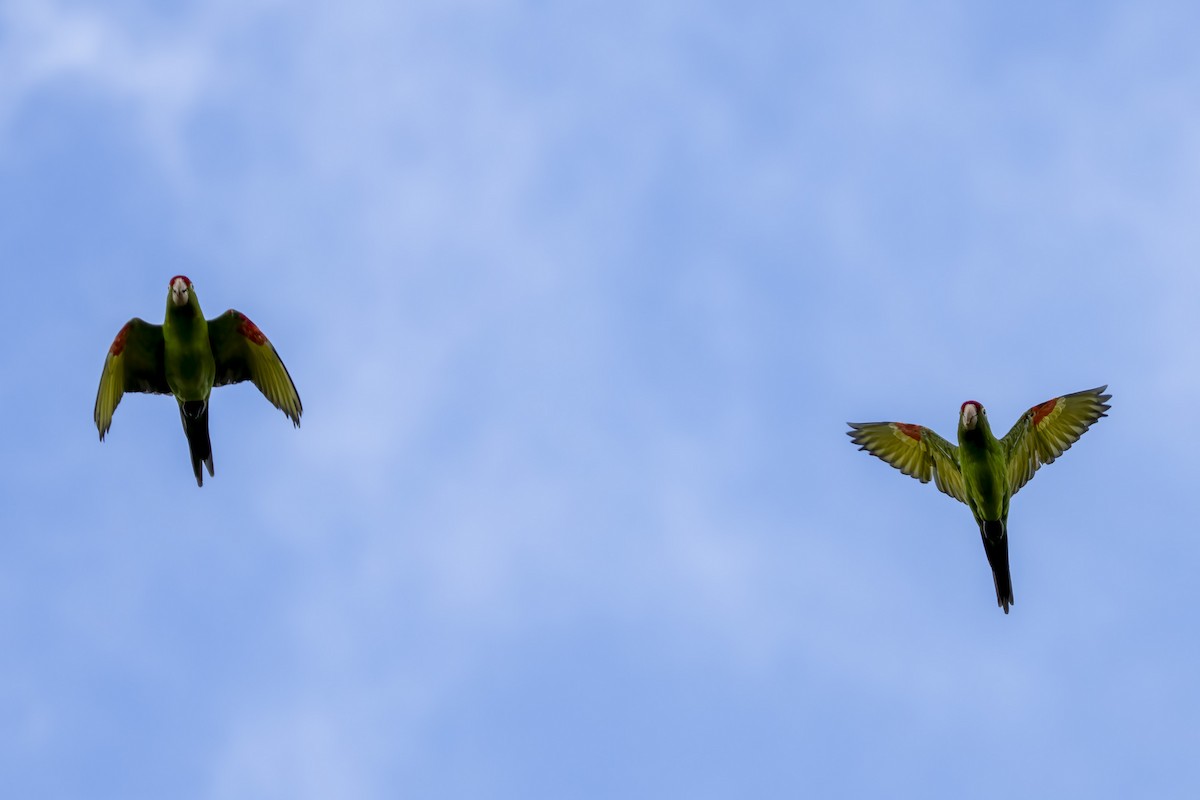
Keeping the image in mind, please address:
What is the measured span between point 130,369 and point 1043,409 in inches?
427

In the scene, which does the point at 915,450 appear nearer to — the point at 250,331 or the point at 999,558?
the point at 999,558

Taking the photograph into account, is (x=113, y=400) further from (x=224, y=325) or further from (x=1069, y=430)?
(x=1069, y=430)

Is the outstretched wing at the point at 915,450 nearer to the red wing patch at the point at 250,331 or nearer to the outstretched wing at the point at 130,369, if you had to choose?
the red wing patch at the point at 250,331

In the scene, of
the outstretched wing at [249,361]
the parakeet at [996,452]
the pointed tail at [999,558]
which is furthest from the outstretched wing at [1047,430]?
the outstretched wing at [249,361]

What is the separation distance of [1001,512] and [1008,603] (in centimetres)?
110

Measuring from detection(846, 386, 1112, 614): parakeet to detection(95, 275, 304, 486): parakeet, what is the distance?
7.52 m

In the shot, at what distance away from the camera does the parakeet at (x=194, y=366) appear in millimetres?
17203

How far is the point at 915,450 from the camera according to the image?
18531 mm

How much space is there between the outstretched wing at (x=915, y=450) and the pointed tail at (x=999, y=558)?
841mm

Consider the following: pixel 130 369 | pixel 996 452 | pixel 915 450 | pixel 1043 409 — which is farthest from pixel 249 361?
pixel 1043 409

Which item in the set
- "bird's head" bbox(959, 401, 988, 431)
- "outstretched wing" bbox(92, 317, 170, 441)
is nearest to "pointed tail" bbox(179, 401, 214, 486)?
"outstretched wing" bbox(92, 317, 170, 441)

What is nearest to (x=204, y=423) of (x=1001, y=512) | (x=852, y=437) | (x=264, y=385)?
(x=264, y=385)

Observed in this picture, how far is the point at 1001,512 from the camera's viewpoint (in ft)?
55.8

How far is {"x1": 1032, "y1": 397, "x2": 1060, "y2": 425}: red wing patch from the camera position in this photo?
17.2m
